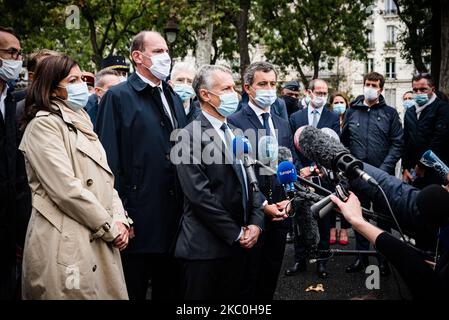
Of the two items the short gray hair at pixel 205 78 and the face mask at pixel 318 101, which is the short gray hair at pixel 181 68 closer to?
the short gray hair at pixel 205 78

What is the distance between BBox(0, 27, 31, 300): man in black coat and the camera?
341 cm

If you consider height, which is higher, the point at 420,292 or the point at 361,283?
the point at 420,292

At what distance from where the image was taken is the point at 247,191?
146 inches

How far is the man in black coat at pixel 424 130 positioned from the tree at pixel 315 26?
18.2 meters

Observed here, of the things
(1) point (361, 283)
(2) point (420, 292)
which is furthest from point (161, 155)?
(1) point (361, 283)

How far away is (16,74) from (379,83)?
4590mm

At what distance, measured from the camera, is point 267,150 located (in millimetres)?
3887

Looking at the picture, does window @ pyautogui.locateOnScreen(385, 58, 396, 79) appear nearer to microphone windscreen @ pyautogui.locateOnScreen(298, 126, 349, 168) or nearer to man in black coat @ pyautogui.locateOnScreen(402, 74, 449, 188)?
man in black coat @ pyautogui.locateOnScreen(402, 74, 449, 188)

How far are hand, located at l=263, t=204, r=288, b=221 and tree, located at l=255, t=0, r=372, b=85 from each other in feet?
70.4

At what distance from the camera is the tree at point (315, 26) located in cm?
2434

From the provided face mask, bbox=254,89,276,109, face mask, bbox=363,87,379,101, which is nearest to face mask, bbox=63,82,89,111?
face mask, bbox=254,89,276,109
